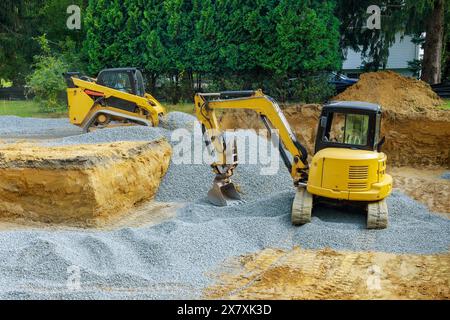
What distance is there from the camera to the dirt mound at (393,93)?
14547 millimetres

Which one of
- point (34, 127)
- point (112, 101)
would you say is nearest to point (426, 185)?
point (112, 101)

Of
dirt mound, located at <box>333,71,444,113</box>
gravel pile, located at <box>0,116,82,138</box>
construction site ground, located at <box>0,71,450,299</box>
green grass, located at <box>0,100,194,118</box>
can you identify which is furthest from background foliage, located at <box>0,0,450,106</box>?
construction site ground, located at <box>0,71,450,299</box>

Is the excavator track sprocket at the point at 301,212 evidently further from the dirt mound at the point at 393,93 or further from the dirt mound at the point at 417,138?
the dirt mound at the point at 393,93

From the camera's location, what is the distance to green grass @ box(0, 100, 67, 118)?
2102 centimetres

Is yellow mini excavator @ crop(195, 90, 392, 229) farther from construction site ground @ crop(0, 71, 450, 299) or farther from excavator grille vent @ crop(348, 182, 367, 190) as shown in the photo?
construction site ground @ crop(0, 71, 450, 299)

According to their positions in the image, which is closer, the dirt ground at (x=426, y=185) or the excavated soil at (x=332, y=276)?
the excavated soil at (x=332, y=276)

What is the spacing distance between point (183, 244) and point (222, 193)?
8.66ft

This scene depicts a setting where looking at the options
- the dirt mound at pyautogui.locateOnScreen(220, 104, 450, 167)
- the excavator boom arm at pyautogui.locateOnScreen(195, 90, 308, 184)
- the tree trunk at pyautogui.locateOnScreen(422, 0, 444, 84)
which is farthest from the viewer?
the tree trunk at pyautogui.locateOnScreen(422, 0, 444, 84)

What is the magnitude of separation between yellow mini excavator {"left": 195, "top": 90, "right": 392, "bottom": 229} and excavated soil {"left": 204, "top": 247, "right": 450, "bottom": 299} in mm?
1027

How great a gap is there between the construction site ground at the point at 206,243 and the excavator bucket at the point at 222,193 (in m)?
0.24

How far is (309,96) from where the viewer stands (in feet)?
57.2

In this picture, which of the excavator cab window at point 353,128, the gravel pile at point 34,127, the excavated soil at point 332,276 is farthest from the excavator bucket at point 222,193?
the gravel pile at point 34,127
